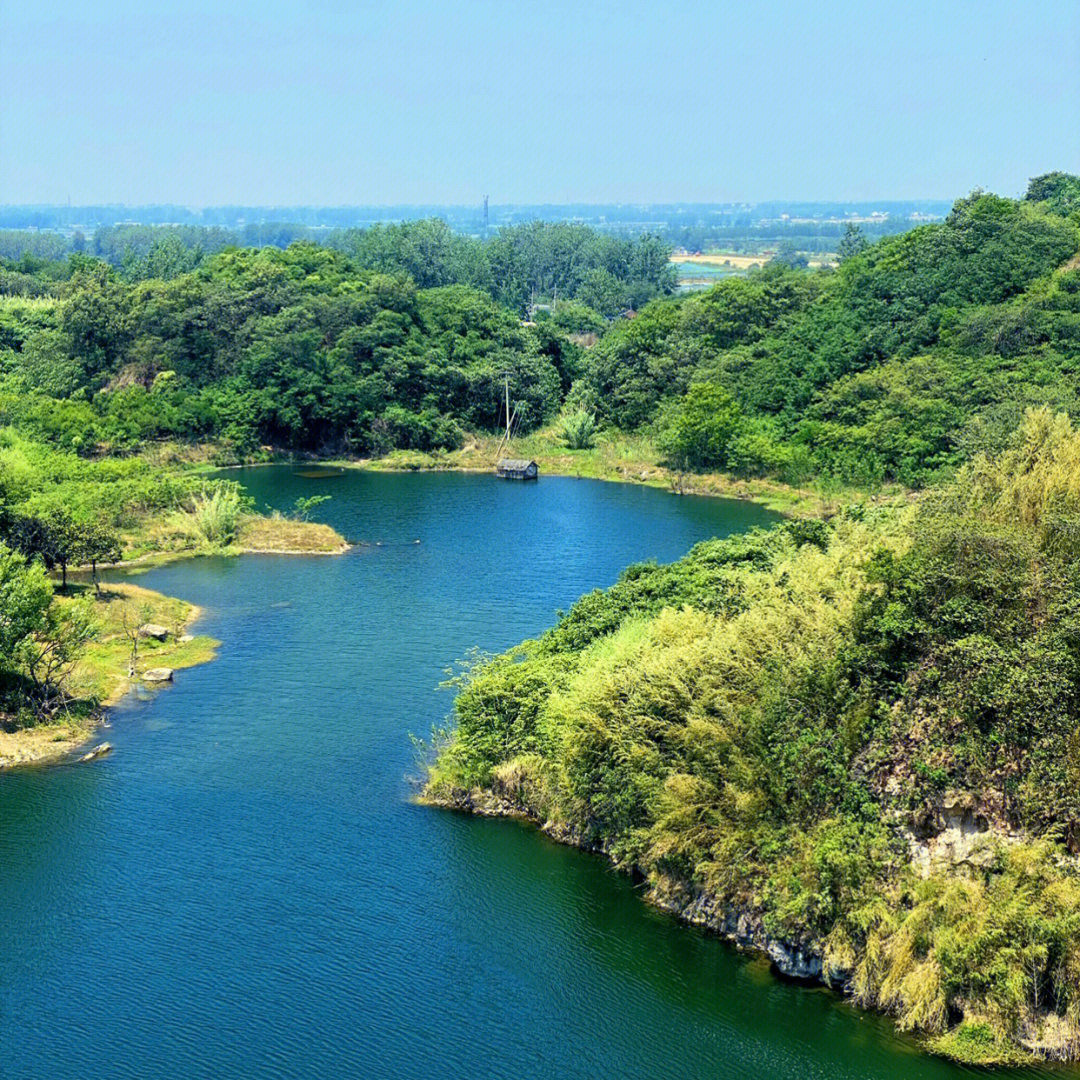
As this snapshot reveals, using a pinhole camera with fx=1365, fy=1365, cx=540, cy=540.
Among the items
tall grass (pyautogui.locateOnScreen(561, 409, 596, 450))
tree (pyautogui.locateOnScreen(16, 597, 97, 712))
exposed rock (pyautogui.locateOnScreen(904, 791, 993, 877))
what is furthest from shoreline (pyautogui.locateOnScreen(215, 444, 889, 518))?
exposed rock (pyautogui.locateOnScreen(904, 791, 993, 877))

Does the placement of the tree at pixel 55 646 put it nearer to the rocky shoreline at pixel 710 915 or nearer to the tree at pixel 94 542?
the tree at pixel 94 542

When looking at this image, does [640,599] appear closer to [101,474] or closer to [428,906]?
[428,906]

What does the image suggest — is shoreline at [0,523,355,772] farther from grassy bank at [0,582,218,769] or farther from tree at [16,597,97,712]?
tree at [16,597,97,712]

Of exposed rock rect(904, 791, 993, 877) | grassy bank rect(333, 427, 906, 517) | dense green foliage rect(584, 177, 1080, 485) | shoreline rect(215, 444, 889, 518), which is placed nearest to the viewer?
exposed rock rect(904, 791, 993, 877)

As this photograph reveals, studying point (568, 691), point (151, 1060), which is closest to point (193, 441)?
point (568, 691)

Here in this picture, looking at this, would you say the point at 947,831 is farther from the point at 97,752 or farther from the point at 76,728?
the point at 76,728

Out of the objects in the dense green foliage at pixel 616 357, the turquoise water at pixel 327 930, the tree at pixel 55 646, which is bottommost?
the turquoise water at pixel 327 930

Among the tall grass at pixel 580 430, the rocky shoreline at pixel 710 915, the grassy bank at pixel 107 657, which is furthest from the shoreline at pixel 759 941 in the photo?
the tall grass at pixel 580 430
